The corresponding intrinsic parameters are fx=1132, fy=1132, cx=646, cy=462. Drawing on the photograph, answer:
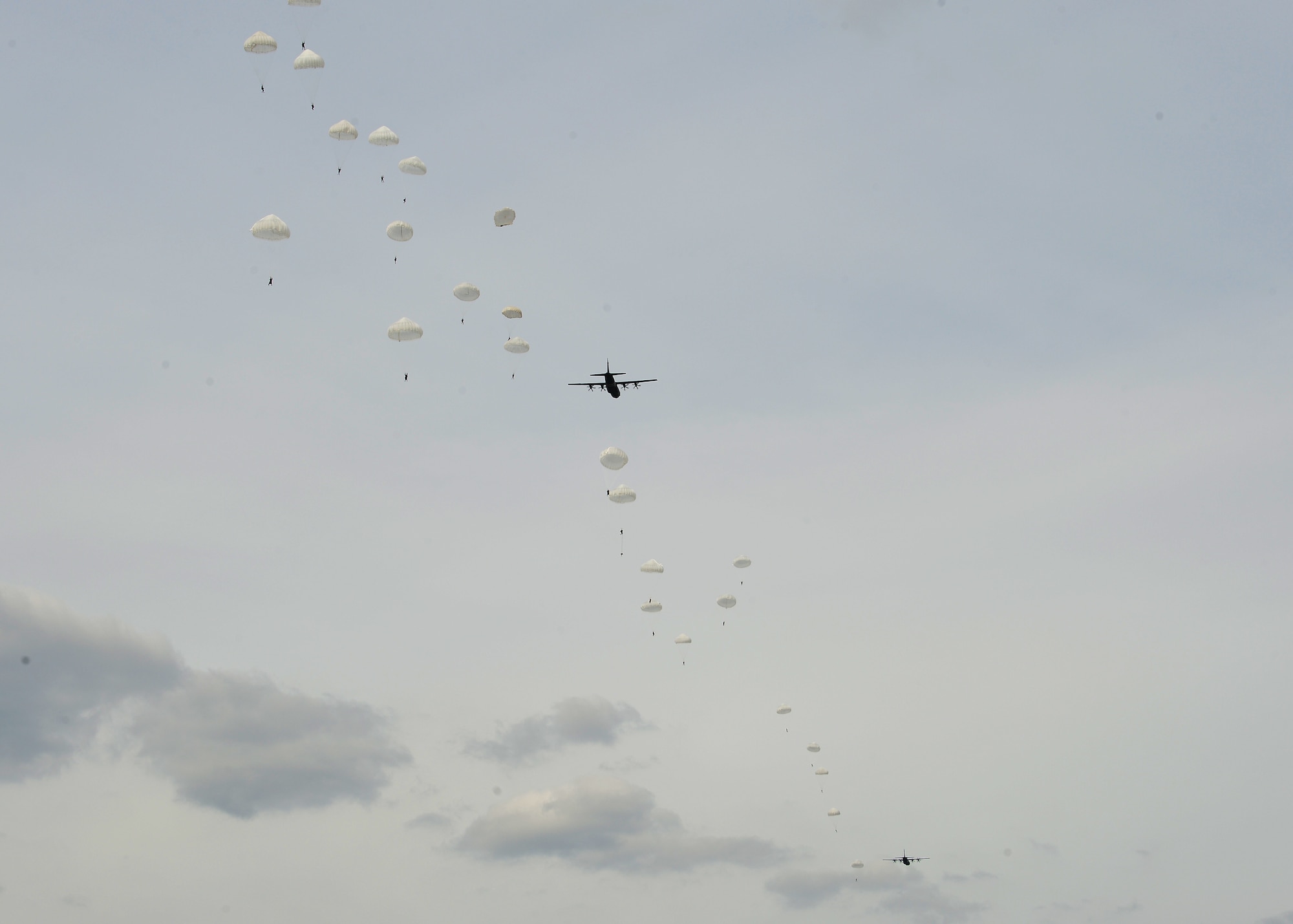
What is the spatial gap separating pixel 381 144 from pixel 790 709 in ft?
247

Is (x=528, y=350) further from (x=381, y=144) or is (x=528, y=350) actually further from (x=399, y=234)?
(x=381, y=144)

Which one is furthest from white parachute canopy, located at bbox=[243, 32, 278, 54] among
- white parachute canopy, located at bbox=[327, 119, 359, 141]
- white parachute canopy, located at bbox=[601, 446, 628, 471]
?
white parachute canopy, located at bbox=[601, 446, 628, 471]

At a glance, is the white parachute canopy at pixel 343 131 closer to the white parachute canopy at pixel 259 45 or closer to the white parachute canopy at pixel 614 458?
the white parachute canopy at pixel 259 45

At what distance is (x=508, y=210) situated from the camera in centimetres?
9556

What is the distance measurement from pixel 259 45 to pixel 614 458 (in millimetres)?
41968

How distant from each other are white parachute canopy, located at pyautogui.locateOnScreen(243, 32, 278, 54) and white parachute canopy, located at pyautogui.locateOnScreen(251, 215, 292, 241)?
12.0 meters

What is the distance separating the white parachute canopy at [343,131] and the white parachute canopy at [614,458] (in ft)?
106

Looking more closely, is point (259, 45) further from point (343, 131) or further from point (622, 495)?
point (622, 495)

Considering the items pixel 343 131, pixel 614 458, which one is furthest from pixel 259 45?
pixel 614 458

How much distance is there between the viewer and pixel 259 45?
277ft

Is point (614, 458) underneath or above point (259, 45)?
underneath

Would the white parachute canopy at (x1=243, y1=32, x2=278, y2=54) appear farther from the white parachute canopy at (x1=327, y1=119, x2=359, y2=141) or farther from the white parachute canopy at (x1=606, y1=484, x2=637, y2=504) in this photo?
the white parachute canopy at (x1=606, y1=484, x2=637, y2=504)

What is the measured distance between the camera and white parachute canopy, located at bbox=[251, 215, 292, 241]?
8638cm

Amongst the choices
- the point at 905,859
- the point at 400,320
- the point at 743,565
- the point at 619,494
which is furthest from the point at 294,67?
the point at 905,859
